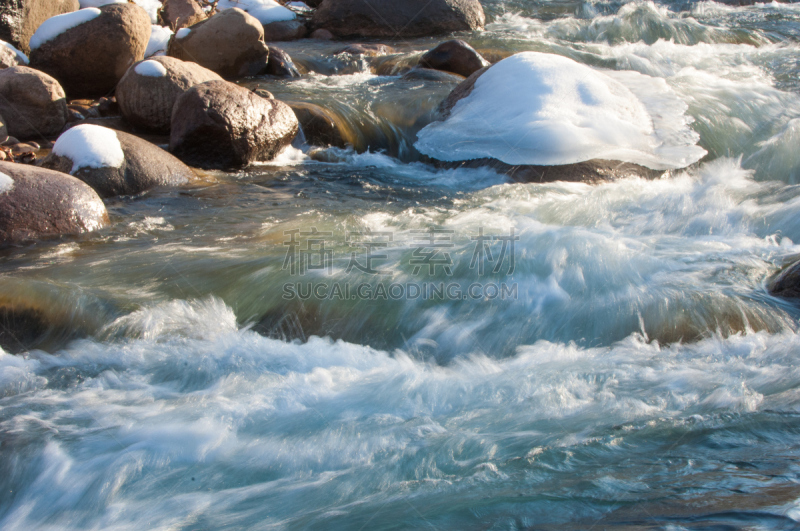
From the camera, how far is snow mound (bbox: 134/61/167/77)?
6785mm

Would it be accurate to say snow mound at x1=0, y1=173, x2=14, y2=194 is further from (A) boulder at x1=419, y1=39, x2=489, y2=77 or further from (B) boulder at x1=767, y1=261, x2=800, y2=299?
(A) boulder at x1=419, y1=39, x2=489, y2=77

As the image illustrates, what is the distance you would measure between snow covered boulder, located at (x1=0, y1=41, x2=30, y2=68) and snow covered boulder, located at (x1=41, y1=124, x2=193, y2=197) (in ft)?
8.52

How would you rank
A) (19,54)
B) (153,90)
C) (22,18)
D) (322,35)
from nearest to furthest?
1. (153,90)
2. (19,54)
3. (22,18)
4. (322,35)

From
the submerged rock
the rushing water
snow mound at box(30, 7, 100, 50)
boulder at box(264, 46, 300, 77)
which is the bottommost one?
the rushing water

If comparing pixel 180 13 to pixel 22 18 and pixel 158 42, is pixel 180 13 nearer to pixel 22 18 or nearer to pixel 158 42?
pixel 158 42

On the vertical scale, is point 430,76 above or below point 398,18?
below

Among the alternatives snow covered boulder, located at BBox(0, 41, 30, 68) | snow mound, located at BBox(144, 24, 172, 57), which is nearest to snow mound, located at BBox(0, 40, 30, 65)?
snow covered boulder, located at BBox(0, 41, 30, 68)

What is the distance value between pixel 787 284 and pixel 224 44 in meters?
7.71

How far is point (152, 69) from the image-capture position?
6793 millimetres

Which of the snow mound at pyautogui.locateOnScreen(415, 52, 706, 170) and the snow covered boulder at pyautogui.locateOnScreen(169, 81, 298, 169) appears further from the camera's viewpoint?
the snow covered boulder at pyautogui.locateOnScreen(169, 81, 298, 169)

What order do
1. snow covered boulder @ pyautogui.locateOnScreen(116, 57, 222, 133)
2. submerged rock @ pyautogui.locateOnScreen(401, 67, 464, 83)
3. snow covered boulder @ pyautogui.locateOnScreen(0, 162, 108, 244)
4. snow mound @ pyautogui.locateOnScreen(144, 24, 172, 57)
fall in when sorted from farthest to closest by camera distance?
snow mound @ pyautogui.locateOnScreen(144, 24, 172, 57), submerged rock @ pyautogui.locateOnScreen(401, 67, 464, 83), snow covered boulder @ pyautogui.locateOnScreen(116, 57, 222, 133), snow covered boulder @ pyautogui.locateOnScreen(0, 162, 108, 244)

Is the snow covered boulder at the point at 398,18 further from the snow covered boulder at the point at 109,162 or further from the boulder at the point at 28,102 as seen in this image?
the snow covered boulder at the point at 109,162

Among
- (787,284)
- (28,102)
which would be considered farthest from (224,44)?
(787,284)

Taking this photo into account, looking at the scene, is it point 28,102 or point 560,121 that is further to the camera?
point 28,102
